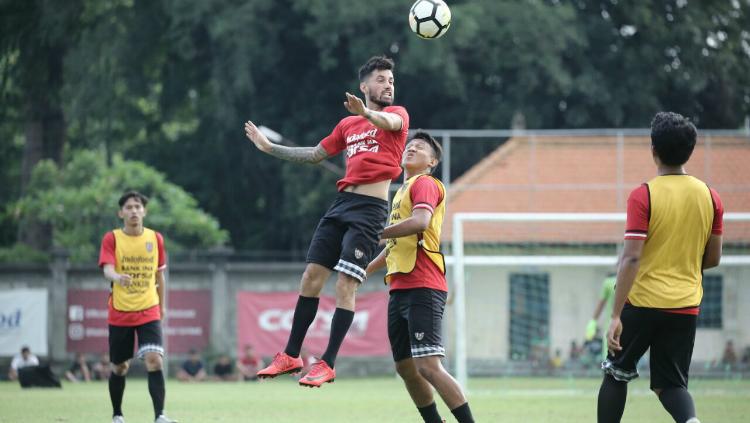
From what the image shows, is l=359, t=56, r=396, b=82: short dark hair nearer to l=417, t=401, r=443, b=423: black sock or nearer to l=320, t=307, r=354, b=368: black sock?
l=320, t=307, r=354, b=368: black sock

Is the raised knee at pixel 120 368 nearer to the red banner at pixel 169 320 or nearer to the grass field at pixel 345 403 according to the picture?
the grass field at pixel 345 403

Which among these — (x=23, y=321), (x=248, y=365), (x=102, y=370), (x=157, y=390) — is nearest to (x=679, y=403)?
(x=157, y=390)

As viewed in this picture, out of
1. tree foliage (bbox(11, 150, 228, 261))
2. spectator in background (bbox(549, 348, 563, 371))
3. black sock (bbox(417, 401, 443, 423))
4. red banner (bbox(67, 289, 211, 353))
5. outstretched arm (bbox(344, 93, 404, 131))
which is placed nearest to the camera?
outstretched arm (bbox(344, 93, 404, 131))

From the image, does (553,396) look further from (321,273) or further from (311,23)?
(311,23)

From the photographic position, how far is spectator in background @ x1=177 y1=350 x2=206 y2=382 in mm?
25844

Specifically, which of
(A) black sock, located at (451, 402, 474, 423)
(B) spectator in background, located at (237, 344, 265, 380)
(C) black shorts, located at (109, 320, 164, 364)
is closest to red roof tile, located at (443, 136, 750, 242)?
(B) spectator in background, located at (237, 344, 265, 380)

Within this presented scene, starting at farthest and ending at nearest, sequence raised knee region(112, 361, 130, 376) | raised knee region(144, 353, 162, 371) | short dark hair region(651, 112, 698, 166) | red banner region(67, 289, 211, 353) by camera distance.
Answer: red banner region(67, 289, 211, 353), raised knee region(112, 361, 130, 376), raised knee region(144, 353, 162, 371), short dark hair region(651, 112, 698, 166)

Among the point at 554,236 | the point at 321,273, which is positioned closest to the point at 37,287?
the point at 554,236

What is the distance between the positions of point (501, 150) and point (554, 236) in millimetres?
2728

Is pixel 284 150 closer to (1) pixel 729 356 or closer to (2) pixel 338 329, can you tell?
(2) pixel 338 329

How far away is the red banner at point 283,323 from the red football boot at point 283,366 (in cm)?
1859

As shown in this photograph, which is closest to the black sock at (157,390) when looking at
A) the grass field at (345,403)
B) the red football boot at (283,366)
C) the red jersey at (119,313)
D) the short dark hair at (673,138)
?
the red jersey at (119,313)

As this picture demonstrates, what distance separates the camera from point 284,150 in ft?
29.0

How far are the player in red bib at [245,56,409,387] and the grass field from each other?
14.0 ft
